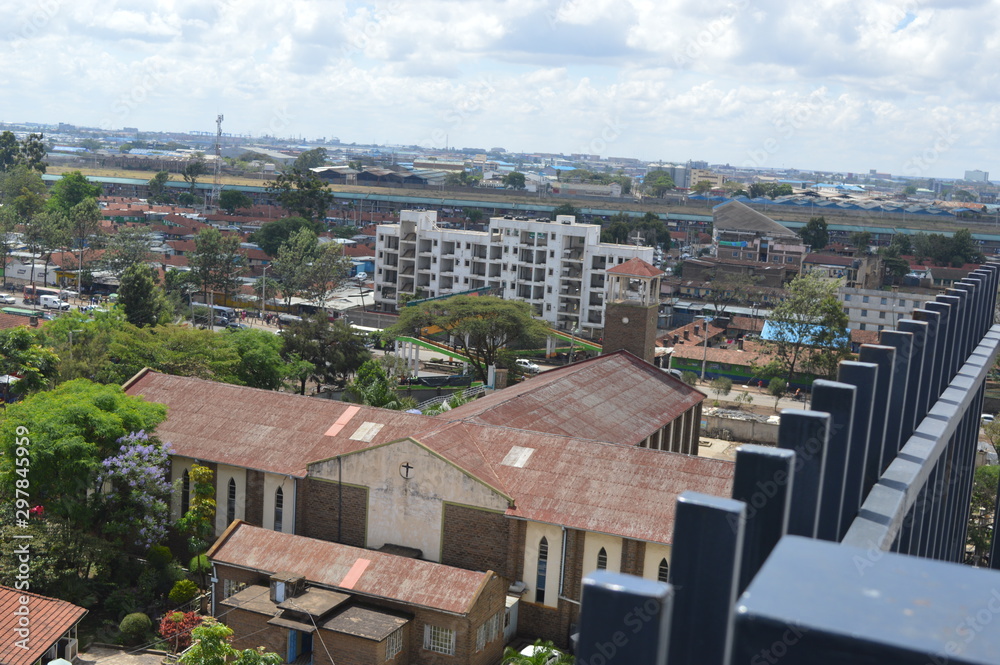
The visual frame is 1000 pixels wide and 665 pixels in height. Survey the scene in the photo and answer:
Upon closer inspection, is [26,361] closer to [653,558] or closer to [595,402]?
[595,402]

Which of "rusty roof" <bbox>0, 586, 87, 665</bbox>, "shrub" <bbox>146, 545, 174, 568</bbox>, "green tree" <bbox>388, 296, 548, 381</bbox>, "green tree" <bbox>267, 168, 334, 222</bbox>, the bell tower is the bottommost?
"shrub" <bbox>146, 545, 174, 568</bbox>

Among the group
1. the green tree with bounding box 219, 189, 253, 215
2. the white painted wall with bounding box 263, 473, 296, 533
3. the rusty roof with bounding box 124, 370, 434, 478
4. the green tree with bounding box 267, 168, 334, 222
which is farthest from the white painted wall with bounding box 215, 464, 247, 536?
the green tree with bounding box 219, 189, 253, 215

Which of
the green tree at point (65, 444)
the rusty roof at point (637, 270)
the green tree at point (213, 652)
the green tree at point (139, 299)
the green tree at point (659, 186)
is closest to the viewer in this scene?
the green tree at point (213, 652)

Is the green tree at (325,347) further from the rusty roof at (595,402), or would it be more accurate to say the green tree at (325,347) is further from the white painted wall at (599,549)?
the white painted wall at (599,549)

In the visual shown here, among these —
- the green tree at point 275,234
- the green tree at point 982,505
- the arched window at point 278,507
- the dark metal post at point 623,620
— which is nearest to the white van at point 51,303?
the green tree at point 275,234

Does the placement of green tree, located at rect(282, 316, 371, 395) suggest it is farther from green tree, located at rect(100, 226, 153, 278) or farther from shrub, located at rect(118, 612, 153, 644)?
green tree, located at rect(100, 226, 153, 278)

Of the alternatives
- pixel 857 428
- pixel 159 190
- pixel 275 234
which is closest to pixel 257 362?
pixel 857 428

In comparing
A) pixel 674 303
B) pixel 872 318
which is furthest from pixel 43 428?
pixel 674 303
